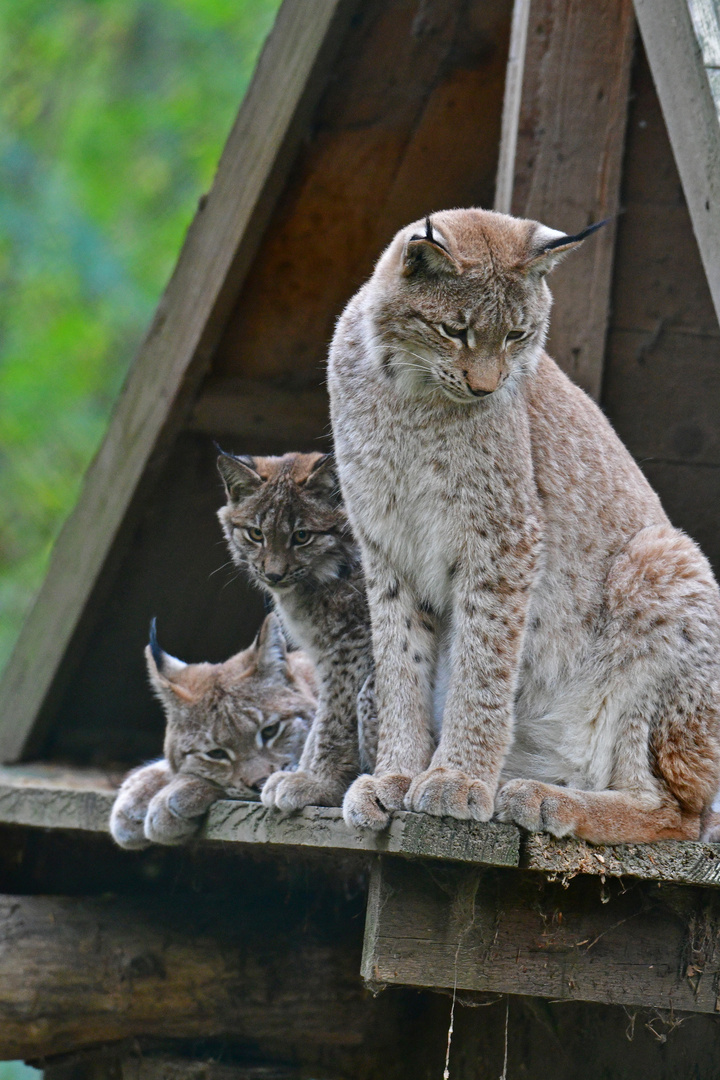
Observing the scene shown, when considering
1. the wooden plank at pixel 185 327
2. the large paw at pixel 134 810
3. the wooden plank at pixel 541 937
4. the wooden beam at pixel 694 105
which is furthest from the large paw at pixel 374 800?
the wooden plank at pixel 185 327

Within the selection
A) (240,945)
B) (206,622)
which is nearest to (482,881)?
(240,945)

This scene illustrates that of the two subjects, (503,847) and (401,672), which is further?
(401,672)

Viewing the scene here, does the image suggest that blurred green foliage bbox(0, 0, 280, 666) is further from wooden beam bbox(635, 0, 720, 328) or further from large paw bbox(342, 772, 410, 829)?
large paw bbox(342, 772, 410, 829)

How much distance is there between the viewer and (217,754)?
12.2 feet

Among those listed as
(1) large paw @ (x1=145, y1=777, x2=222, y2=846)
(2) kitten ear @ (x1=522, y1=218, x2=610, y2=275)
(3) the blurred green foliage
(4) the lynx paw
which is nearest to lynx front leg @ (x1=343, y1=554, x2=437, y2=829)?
(4) the lynx paw

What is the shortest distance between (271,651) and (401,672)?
793 mm

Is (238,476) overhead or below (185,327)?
Result: below

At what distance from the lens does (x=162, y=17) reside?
12156 millimetres

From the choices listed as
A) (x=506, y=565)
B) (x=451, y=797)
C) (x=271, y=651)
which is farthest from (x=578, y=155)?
(x=451, y=797)

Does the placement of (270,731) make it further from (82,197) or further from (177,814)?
(82,197)

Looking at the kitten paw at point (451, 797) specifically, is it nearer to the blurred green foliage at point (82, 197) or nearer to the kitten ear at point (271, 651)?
the kitten ear at point (271, 651)

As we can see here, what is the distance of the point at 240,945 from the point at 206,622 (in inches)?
64.3

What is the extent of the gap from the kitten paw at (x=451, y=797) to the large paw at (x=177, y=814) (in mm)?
789

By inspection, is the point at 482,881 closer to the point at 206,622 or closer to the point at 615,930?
the point at 615,930
